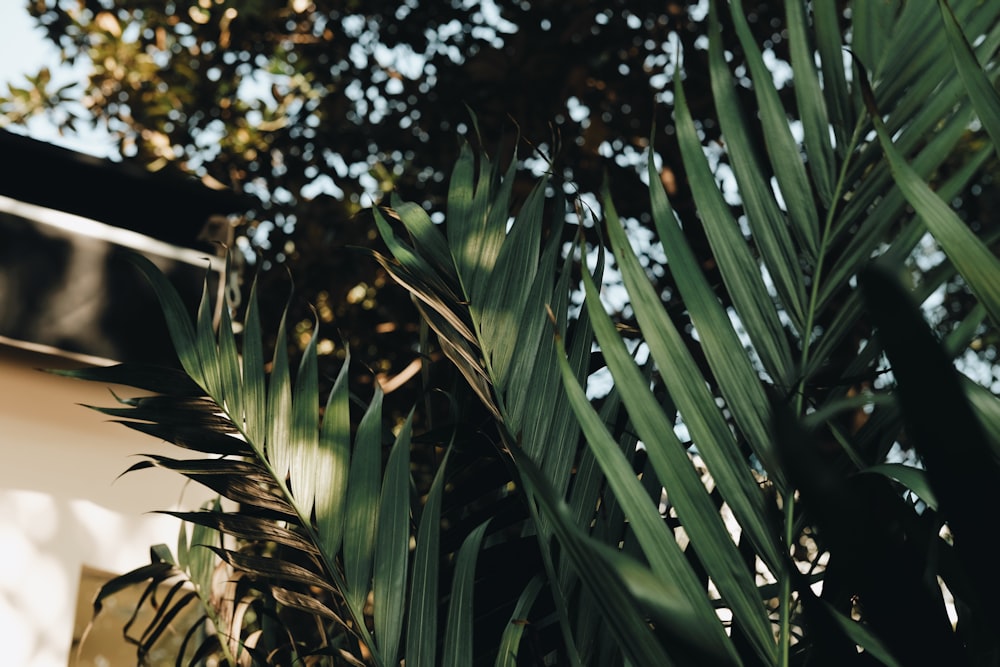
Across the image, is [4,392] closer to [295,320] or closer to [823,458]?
[295,320]

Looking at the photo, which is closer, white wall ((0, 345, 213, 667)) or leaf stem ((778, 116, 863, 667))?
leaf stem ((778, 116, 863, 667))

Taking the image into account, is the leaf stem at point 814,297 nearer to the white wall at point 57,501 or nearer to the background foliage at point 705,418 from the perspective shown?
the background foliage at point 705,418

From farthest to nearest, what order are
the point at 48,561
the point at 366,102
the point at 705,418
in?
the point at 366,102 < the point at 48,561 < the point at 705,418

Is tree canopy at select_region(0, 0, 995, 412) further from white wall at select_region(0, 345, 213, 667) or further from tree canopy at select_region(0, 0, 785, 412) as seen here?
white wall at select_region(0, 345, 213, 667)

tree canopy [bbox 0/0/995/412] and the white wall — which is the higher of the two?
tree canopy [bbox 0/0/995/412]

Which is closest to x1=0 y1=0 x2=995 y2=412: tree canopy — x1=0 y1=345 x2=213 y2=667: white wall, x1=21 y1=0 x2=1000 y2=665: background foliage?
x1=0 y1=345 x2=213 y2=667: white wall

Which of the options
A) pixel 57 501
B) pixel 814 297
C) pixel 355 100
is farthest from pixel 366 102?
pixel 814 297

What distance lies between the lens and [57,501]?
223 cm

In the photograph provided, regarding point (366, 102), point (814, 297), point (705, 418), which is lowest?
point (705, 418)

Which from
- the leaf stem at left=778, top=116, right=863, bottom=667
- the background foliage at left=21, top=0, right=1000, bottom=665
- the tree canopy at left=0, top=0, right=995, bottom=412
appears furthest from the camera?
the tree canopy at left=0, top=0, right=995, bottom=412

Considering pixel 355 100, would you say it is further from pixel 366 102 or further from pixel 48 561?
pixel 48 561

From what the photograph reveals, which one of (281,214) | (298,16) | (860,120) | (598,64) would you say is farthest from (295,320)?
(860,120)

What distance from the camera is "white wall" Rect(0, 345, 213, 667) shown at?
2109 millimetres

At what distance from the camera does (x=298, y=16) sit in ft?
11.6
